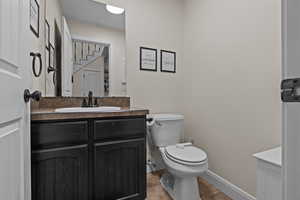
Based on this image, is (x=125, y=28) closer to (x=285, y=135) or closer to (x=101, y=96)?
(x=101, y=96)

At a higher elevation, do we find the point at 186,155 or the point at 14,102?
the point at 14,102

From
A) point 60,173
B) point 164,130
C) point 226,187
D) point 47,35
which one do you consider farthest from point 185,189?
point 47,35

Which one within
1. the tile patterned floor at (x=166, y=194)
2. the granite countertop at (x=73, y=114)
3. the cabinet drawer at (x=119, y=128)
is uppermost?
the granite countertop at (x=73, y=114)

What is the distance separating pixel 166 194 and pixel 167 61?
5.08ft

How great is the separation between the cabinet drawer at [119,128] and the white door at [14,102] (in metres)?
0.44

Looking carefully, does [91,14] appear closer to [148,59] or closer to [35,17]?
[35,17]

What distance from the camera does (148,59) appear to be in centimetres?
203

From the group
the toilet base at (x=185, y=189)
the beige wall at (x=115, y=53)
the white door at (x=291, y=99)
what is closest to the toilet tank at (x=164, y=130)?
the toilet base at (x=185, y=189)

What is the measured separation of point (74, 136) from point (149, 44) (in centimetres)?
141

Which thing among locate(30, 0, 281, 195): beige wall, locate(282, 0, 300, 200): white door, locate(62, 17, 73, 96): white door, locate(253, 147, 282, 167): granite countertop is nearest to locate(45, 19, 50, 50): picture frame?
locate(62, 17, 73, 96): white door

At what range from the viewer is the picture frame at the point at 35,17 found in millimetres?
1196

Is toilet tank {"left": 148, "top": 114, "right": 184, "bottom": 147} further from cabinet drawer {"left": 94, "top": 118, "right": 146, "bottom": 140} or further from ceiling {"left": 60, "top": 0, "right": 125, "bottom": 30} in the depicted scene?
ceiling {"left": 60, "top": 0, "right": 125, "bottom": 30}

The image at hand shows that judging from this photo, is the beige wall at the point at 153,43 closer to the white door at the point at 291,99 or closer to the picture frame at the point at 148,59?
the picture frame at the point at 148,59

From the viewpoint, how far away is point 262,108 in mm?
1353
